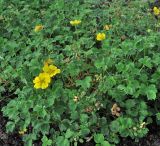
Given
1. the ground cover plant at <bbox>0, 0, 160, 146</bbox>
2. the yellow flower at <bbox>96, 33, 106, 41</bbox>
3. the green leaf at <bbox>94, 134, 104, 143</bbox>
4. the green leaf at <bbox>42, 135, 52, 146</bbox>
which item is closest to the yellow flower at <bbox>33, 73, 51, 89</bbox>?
the ground cover plant at <bbox>0, 0, 160, 146</bbox>

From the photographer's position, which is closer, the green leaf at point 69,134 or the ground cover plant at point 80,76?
the green leaf at point 69,134

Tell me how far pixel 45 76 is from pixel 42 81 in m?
0.05

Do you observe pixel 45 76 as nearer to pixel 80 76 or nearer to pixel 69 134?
pixel 80 76

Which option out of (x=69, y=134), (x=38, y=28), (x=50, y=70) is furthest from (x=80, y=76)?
(x=38, y=28)

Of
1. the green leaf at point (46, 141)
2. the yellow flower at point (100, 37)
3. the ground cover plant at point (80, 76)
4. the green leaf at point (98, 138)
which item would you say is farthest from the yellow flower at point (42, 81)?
the yellow flower at point (100, 37)

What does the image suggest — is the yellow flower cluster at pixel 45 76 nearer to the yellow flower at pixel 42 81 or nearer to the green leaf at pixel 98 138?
the yellow flower at pixel 42 81

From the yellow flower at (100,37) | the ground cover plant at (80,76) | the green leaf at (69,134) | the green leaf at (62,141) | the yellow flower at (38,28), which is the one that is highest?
the yellow flower at (38,28)

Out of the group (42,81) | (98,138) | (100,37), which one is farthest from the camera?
(100,37)

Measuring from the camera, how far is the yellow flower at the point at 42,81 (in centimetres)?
350

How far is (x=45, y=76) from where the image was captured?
3543 millimetres

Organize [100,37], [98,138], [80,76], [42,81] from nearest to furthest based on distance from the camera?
[98,138]
[42,81]
[80,76]
[100,37]

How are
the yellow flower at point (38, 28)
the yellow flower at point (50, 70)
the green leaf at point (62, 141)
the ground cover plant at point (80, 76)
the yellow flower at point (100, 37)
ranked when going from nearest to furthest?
the green leaf at point (62, 141) < the ground cover plant at point (80, 76) < the yellow flower at point (50, 70) < the yellow flower at point (100, 37) < the yellow flower at point (38, 28)

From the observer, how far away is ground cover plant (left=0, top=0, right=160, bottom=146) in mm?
3393

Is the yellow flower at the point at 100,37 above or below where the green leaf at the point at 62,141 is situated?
above
